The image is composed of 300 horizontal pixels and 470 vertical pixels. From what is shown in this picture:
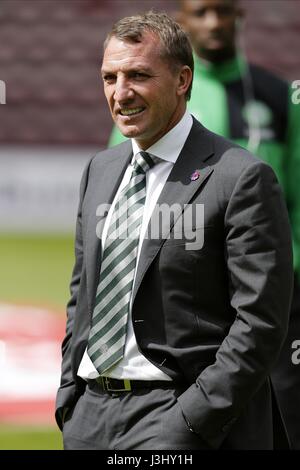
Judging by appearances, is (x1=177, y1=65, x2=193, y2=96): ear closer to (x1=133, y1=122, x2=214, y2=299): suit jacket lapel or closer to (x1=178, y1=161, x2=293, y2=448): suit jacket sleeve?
(x1=133, y1=122, x2=214, y2=299): suit jacket lapel

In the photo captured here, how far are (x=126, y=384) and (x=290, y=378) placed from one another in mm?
1025

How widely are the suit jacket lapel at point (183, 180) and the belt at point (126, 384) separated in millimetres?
249

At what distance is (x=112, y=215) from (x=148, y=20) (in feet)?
1.92

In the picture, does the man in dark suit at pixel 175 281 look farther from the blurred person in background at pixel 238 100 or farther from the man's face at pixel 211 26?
the man's face at pixel 211 26

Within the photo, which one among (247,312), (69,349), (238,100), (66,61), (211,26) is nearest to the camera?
(247,312)

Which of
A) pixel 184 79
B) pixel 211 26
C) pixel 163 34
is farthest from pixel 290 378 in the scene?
pixel 211 26

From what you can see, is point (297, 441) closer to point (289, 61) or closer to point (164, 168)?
point (164, 168)

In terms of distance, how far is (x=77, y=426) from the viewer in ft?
10.6

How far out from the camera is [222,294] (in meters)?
3.09

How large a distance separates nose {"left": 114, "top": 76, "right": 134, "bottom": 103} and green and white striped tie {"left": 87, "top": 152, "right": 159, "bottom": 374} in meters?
0.21

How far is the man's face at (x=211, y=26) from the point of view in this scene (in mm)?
5062

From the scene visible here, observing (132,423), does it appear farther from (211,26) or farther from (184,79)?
(211,26)

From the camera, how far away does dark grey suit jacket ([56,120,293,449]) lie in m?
2.97

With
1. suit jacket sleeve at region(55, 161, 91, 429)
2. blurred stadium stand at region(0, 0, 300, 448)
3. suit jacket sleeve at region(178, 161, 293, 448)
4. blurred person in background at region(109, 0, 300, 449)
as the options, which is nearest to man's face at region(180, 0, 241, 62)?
blurred person in background at region(109, 0, 300, 449)
